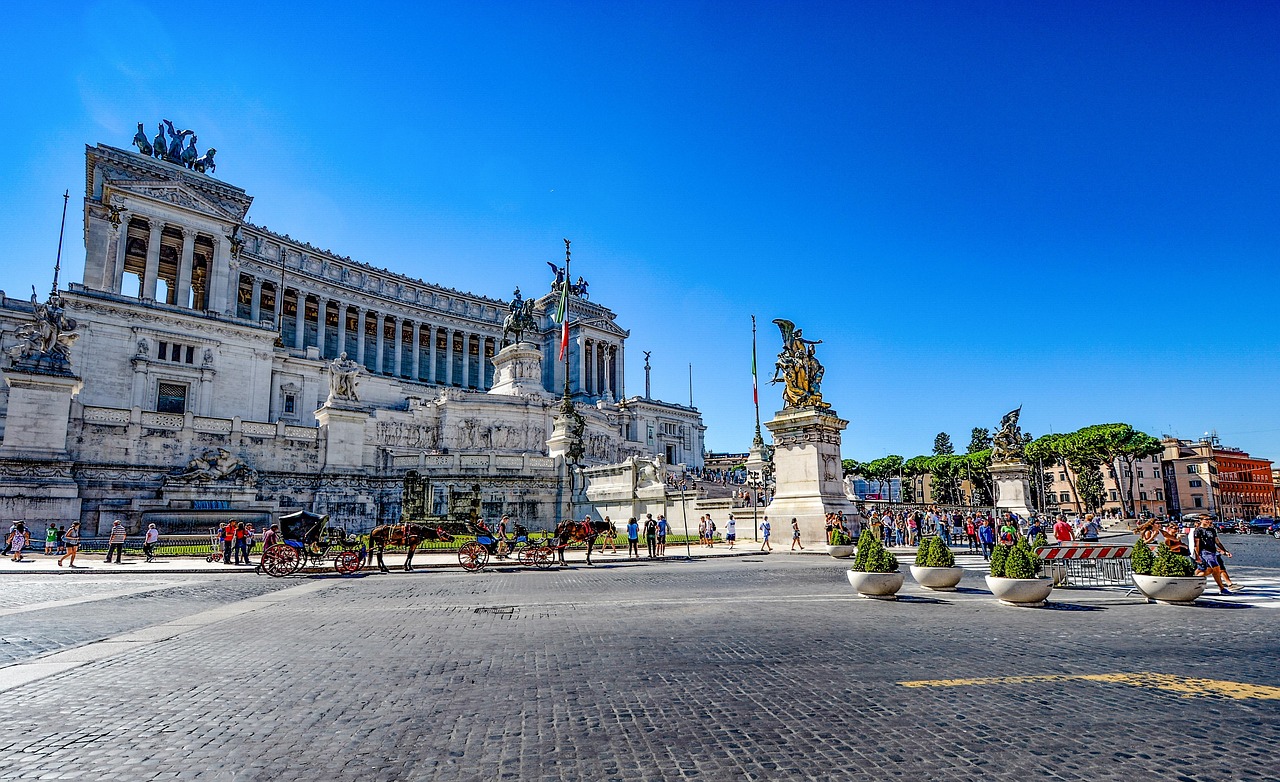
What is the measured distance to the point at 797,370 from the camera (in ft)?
89.5

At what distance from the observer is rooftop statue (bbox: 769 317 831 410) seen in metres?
26.8

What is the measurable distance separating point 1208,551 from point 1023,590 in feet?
17.9

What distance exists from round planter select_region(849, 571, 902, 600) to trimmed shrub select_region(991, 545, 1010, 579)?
1657mm

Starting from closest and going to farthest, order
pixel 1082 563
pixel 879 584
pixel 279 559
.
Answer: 1. pixel 879 584
2. pixel 1082 563
3. pixel 279 559

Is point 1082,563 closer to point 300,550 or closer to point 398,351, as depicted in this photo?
point 300,550

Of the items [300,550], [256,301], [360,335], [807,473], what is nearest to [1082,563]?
[807,473]

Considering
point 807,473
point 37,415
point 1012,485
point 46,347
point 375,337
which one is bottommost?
point 1012,485

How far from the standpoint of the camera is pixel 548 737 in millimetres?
5148

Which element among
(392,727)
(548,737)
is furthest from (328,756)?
(548,737)

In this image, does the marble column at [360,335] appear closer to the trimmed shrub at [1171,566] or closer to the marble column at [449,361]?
the marble column at [449,361]

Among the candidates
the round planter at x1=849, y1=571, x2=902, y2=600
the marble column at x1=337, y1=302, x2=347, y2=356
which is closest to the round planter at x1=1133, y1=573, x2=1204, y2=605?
the round planter at x1=849, y1=571, x2=902, y2=600

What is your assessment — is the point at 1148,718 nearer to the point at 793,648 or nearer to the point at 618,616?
the point at 793,648

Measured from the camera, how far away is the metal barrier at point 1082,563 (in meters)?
14.0

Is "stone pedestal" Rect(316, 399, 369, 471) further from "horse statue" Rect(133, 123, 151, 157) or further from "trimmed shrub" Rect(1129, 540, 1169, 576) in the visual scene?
"horse statue" Rect(133, 123, 151, 157)
